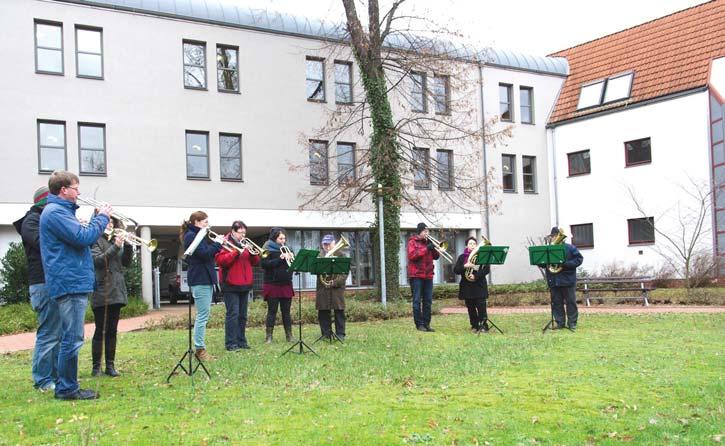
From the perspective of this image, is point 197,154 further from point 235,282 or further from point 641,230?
point 641,230

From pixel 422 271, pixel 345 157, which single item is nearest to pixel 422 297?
pixel 422 271

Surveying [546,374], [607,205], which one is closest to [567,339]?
[546,374]

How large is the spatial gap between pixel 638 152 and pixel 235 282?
22.9 m

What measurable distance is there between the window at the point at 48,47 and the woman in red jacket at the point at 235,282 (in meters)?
14.6

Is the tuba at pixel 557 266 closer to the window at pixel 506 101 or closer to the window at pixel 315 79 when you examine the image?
the window at pixel 315 79

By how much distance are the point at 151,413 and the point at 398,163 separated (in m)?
15.3

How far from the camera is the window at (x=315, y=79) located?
89.2 feet

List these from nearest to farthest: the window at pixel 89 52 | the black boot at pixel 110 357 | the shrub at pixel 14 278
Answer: the black boot at pixel 110 357, the shrub at pixel 14 278, the window at pixel 89 52

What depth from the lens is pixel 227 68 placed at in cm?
2555

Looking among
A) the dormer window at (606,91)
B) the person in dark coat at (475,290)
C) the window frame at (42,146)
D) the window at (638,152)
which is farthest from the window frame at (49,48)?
the window at (638,152)

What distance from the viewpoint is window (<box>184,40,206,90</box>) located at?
24891 mm

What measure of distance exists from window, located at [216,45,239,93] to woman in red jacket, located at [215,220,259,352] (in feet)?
50.3

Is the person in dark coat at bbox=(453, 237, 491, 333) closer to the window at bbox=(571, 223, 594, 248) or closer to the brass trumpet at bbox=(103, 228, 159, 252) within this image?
the brass trumpet at bbox=(103, 228, 159, 252)

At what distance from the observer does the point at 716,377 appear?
803 centimetres
